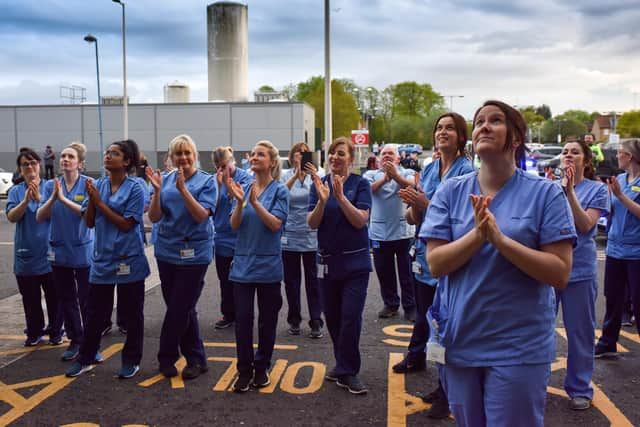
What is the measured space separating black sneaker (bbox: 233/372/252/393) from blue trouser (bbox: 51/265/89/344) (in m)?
1.82

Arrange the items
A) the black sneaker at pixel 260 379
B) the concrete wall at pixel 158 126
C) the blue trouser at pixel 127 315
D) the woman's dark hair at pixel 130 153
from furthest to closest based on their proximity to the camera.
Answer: the concrete wall at pixel 158 126 < the woman's dark hair at pixel 130 153 < the blue trouser at pixel 127 315 < the black sneaker at pixel 260 379

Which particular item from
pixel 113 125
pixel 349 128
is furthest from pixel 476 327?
pixel 349 128

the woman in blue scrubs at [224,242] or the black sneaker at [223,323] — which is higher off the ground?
the woman in blue scrubs at [224,242]

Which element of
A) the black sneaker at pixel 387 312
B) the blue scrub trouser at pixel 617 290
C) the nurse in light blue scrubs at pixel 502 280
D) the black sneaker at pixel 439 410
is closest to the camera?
the nurse in light blue scrubs at pixel 502 280

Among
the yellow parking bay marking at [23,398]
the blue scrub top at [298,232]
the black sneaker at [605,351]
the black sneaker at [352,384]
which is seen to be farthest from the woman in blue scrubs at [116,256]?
the black sneaker at [605,351]

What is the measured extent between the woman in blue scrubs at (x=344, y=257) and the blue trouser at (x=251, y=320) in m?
0.43

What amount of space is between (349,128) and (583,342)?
59391mm

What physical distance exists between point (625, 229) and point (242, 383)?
144 inches

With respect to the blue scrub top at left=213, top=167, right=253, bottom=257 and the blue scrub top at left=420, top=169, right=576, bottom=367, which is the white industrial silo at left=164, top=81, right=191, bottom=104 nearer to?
the blue scrub top at left=213, top=167, right=253, bottom=257

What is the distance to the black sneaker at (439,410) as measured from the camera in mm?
4398

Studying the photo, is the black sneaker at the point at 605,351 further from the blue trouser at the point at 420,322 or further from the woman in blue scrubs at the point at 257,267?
the woman in blue scrubs at the point at 257,267

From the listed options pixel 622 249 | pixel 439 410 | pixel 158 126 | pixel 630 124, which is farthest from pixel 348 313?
pixel 630 124

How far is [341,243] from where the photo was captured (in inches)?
195

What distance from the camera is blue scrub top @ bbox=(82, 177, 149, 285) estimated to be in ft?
17.0
